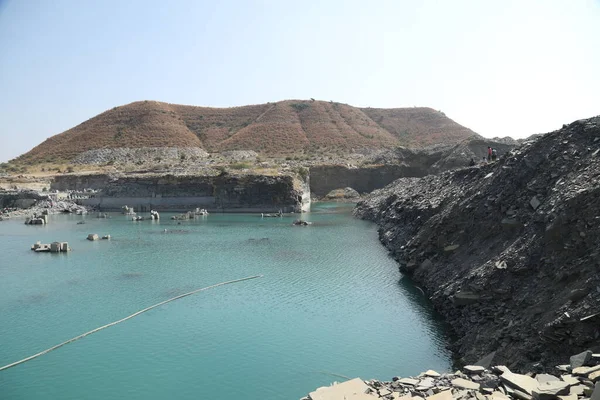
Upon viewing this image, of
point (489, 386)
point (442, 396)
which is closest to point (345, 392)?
point (442, 396)

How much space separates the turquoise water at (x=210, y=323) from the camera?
1323cm

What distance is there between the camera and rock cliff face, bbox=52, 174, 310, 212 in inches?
2510

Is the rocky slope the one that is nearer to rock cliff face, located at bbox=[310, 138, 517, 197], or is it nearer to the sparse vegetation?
rock cliff face, located at bbox=[310, 138, 517, 197]

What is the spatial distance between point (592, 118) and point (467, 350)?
10.8m

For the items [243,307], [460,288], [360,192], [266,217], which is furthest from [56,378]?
[360,192]

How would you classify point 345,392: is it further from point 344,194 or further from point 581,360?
point 344,194

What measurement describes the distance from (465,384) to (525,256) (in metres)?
6.93

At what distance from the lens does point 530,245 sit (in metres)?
15.2

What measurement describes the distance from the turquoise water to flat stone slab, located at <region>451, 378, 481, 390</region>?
12.6 feet

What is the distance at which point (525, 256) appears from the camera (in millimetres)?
15000

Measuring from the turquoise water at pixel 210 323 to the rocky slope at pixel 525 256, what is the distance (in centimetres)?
146

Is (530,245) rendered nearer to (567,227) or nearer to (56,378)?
(567,227)

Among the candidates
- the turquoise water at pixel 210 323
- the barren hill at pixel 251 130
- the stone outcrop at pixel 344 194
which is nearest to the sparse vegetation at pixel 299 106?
the barren hill at pixel 251 130

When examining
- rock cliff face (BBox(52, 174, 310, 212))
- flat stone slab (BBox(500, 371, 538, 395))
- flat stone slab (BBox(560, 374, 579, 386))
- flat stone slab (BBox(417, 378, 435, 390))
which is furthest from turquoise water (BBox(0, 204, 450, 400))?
rock cliff face (BBox(52, 174, 310, 212))
